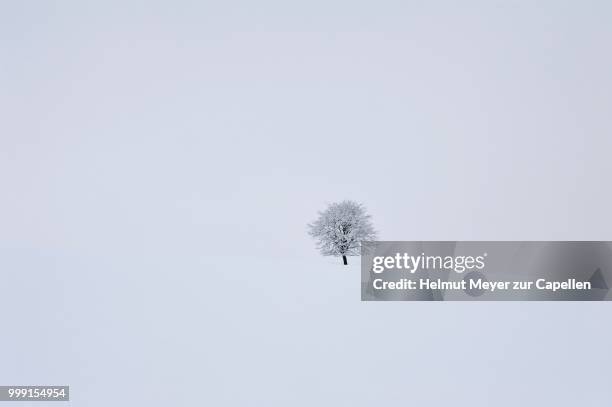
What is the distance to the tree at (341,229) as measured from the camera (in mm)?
22719

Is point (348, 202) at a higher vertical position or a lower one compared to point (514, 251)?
higher

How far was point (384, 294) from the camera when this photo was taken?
16.5 metres

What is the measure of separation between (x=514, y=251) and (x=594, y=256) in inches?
97.7

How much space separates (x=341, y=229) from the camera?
23281 mm

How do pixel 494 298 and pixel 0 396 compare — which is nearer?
pixel 0 396

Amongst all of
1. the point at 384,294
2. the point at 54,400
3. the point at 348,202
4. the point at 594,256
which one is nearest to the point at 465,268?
the point at 384,294

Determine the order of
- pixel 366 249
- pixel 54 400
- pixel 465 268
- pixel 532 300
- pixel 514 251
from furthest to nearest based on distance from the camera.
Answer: pixel 366 249 → pixel 514 251 → pixel 465 268 → pixel 532 300 → pixel 54 400

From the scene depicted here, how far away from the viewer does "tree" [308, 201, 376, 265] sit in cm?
2272

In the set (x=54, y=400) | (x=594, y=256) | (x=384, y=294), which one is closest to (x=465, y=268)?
(x=384, y=294)

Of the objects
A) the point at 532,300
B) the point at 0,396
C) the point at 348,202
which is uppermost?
the point at 348,202

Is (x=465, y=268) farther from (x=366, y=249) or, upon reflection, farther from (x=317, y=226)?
(x=317, y=226)

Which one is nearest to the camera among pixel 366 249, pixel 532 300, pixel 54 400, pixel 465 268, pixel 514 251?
pixel 54 400

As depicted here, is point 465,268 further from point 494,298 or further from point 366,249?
point 366,249

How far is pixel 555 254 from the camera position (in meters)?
18.6
